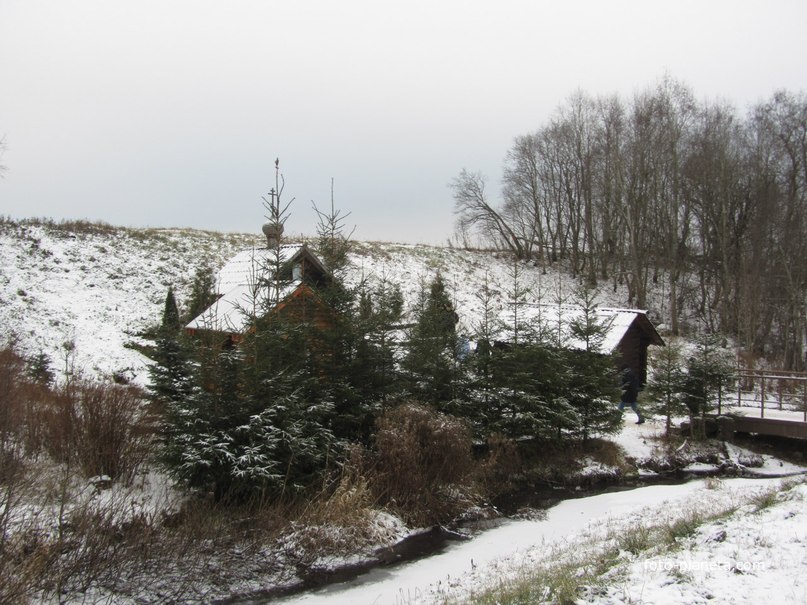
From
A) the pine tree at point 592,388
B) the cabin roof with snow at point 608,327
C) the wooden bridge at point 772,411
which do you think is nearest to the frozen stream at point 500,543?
the pine tree at point 592,388

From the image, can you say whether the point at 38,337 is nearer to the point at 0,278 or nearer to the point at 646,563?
the point at 0,278

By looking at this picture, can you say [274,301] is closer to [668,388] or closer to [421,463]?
[421,463]

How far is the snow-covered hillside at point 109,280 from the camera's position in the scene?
23.3 metres

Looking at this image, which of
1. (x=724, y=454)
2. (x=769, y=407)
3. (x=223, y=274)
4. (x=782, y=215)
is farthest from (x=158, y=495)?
(x=782, y=215)

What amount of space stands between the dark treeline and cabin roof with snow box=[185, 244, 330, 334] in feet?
79.5

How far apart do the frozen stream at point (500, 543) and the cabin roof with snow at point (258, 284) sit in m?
5.52

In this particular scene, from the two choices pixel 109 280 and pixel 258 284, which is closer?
pixel 258 284

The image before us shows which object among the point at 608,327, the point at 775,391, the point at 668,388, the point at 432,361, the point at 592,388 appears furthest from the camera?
the point at 775,391

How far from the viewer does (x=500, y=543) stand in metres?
10.7

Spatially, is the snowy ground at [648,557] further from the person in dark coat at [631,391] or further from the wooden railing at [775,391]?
the person in dark coat at [631,391]

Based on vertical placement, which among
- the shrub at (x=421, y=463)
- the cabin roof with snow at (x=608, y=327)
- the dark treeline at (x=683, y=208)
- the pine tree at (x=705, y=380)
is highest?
the dark treeline at (x=683, y=208)

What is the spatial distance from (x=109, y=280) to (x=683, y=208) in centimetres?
3689

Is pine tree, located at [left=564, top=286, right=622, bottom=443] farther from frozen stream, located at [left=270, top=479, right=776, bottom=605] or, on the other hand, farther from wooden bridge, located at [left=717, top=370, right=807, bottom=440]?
wooden bridge, located at [left=717, top=370, right=807, bottom=440]

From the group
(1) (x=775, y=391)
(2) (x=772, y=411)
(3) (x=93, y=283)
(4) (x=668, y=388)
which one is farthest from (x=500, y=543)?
(3) (x=93, y=283)
